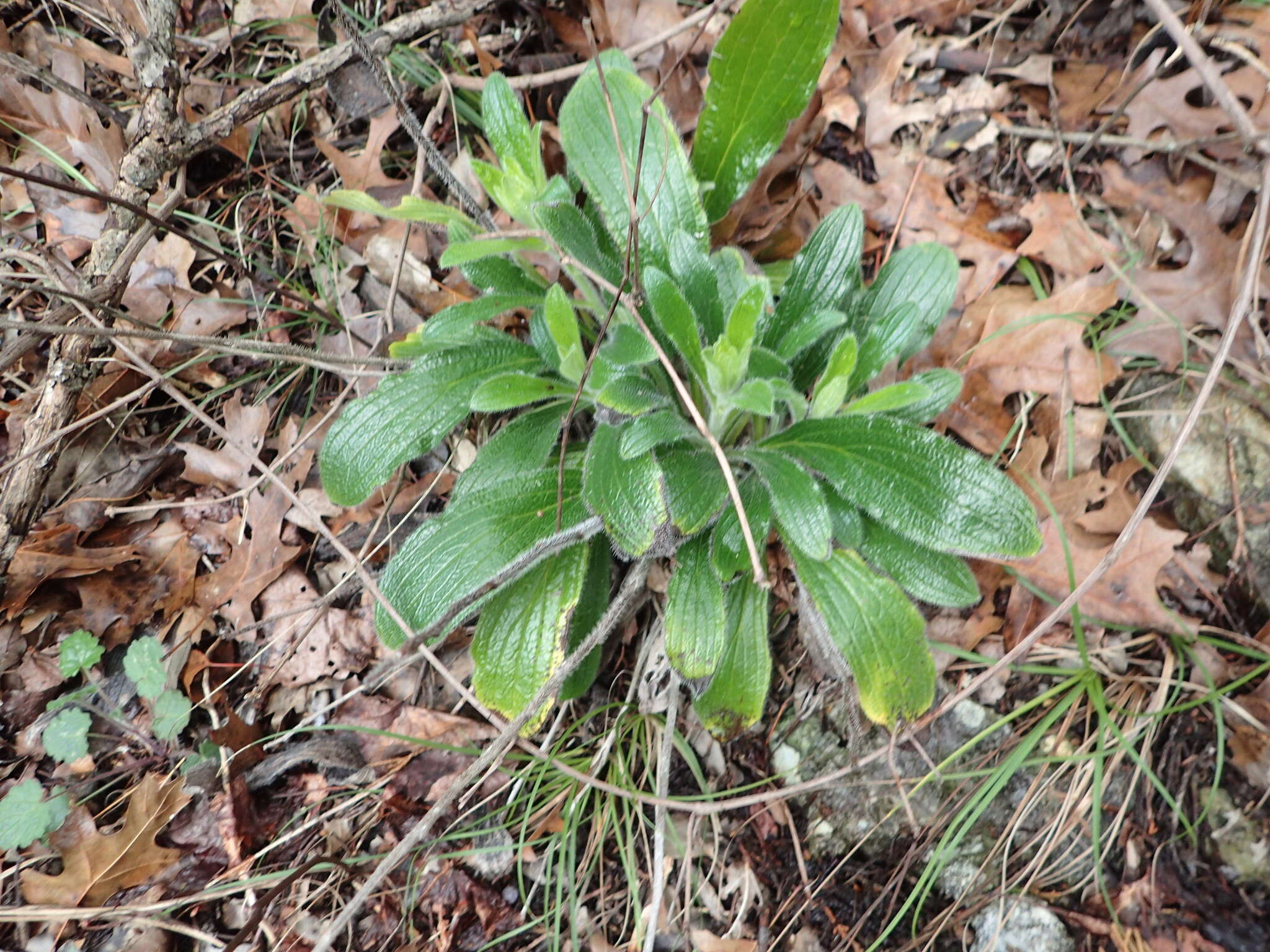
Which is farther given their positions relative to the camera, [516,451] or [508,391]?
[516,451]

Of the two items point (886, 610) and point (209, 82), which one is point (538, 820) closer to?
point (886, 610)

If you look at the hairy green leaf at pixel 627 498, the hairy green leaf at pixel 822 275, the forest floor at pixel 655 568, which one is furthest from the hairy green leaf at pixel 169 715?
the hairy green leaf at pixel 822 275

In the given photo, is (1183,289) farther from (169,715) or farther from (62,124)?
(62,124)

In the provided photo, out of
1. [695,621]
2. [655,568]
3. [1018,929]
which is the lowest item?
[1018,929]

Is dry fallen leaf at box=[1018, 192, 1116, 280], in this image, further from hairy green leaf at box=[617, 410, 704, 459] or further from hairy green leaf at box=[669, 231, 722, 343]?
hairy green leaf at box=[617, 410, 704, 459]

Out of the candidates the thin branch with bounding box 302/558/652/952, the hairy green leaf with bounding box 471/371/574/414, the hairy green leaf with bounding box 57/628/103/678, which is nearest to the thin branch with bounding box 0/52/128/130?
the hairy green leaf with bounding box 57/628/103/678

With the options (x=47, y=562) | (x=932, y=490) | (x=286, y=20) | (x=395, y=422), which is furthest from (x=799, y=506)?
(x=286, y=20)

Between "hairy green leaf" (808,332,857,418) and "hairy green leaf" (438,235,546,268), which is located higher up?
"hairy green leaf" (438,235,546,268)
